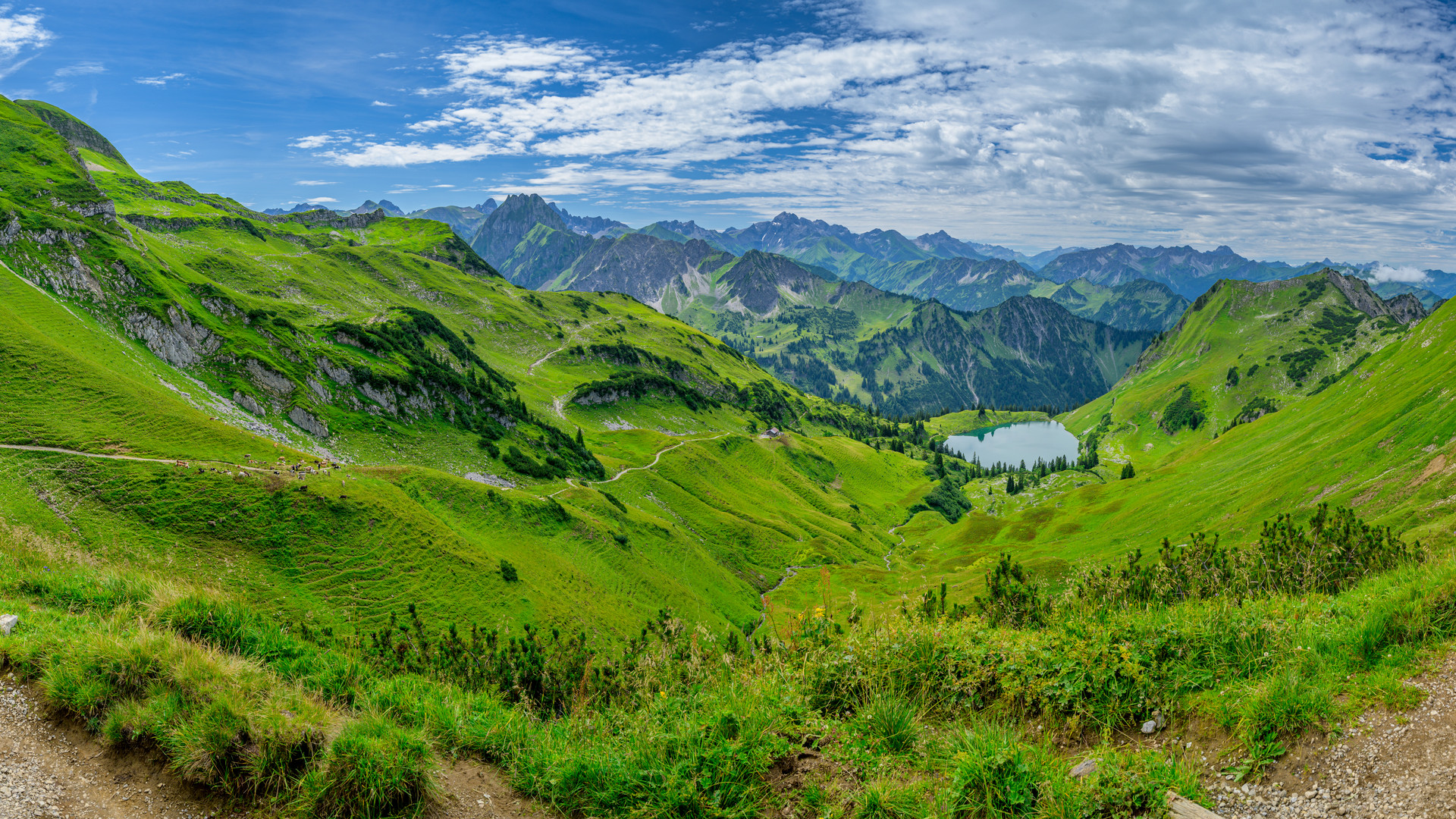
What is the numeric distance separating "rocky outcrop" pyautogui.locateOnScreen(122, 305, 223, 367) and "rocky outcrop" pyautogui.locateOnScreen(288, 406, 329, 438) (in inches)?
632

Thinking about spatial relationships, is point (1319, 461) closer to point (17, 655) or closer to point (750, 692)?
point (750, 692)

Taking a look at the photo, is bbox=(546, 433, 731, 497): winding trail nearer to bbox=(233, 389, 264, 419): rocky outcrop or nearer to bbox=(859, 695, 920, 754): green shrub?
bbox=(233, 389, 264, 419): rocky outcrop

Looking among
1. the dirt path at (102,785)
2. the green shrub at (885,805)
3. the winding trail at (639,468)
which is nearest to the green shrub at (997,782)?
the green shrub at (885,805)

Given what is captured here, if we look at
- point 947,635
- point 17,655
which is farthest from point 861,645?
point 17,655

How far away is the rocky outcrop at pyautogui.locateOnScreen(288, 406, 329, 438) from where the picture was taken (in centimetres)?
9050

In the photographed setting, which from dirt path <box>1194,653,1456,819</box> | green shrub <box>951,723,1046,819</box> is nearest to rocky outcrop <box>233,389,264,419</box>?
green shrub <box>951,723,1046,819</box>

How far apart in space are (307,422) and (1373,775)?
4340 inches

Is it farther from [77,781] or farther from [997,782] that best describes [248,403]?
[997,782]

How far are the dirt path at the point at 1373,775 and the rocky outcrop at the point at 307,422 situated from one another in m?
107

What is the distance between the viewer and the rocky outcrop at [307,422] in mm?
90500

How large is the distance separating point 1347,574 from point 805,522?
470ft

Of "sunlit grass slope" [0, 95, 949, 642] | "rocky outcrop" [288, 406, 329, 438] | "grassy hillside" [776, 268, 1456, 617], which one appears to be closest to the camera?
"sunlit grass slope" [0, 95, 949, 642]

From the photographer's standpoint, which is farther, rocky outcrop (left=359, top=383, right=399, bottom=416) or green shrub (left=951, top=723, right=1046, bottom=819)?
rocky outcrop (left=359, top=383, right=399, bottom=416)

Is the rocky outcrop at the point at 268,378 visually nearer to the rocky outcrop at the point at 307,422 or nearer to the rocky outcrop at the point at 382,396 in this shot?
the rocky outcrop at the point at 307,422
